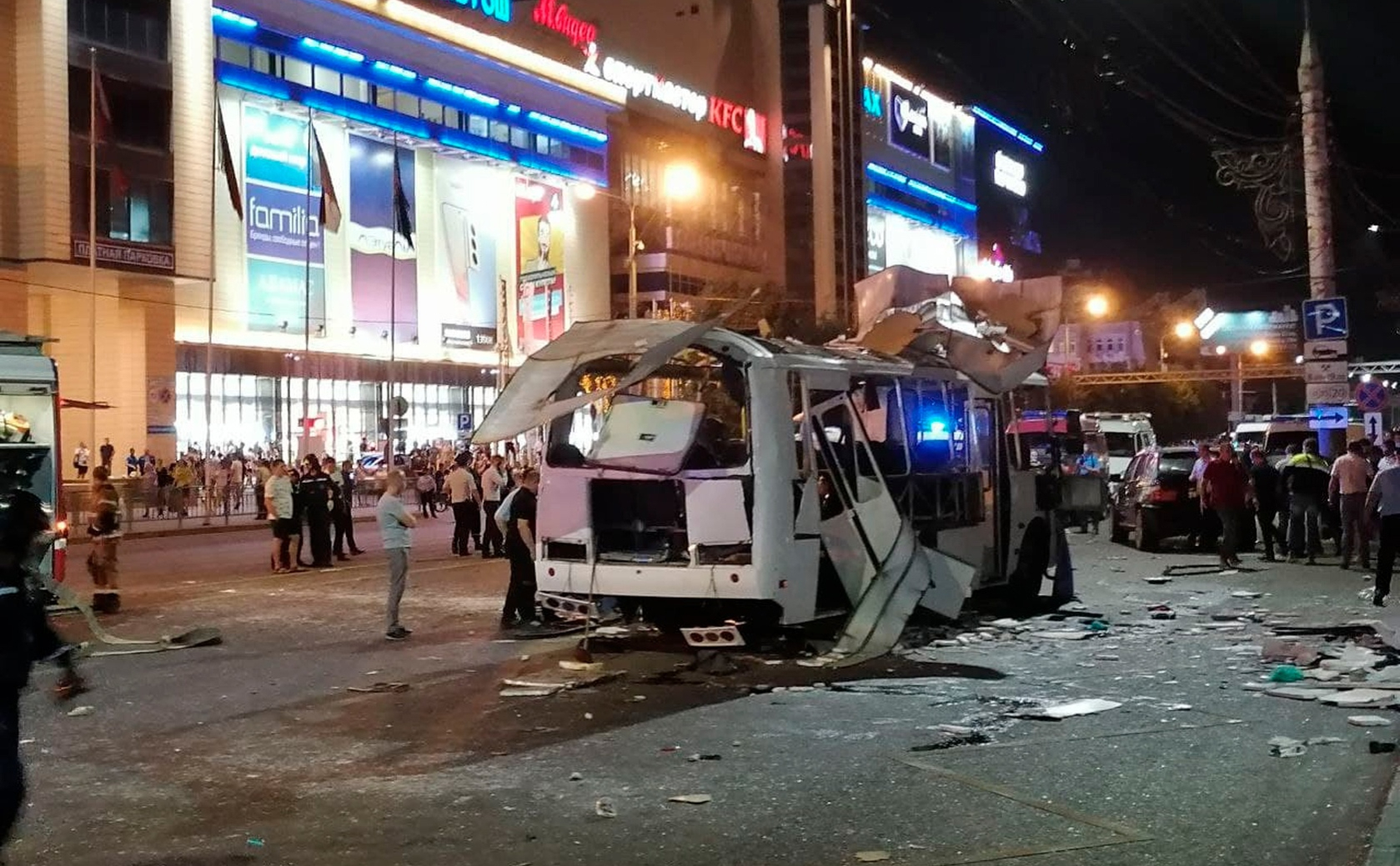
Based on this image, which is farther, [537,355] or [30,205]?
[30,205]

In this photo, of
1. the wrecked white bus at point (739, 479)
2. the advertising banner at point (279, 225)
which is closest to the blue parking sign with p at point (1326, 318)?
the wrecked white bus at point (739, 479)

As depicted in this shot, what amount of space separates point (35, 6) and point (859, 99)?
58.5 m

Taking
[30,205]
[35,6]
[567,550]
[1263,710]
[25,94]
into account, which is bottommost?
[1263,710]

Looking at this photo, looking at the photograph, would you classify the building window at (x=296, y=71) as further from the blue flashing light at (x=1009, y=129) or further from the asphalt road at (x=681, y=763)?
the blue flashing light at (x=1009, y=129)

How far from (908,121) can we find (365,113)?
55858 millimetres

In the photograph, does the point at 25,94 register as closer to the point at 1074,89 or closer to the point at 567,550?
the point at 1074,89

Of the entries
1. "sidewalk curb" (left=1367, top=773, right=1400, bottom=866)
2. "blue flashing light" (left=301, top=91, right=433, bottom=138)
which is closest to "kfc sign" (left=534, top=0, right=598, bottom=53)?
"blue flashing light" (left=301, top=91, right=433, bottom=138)

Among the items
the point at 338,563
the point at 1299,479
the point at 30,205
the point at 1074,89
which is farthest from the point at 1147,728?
the point at 30,205

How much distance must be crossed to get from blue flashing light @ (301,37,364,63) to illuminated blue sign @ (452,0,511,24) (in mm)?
7510

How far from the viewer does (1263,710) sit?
8.85 meters

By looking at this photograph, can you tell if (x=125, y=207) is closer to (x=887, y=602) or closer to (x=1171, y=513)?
(x=1171, y=513)

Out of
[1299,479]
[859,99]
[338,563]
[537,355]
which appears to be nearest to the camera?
[537,355]

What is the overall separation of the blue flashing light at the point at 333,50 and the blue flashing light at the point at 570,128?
10.5 m

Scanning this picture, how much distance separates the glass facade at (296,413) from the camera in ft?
149
